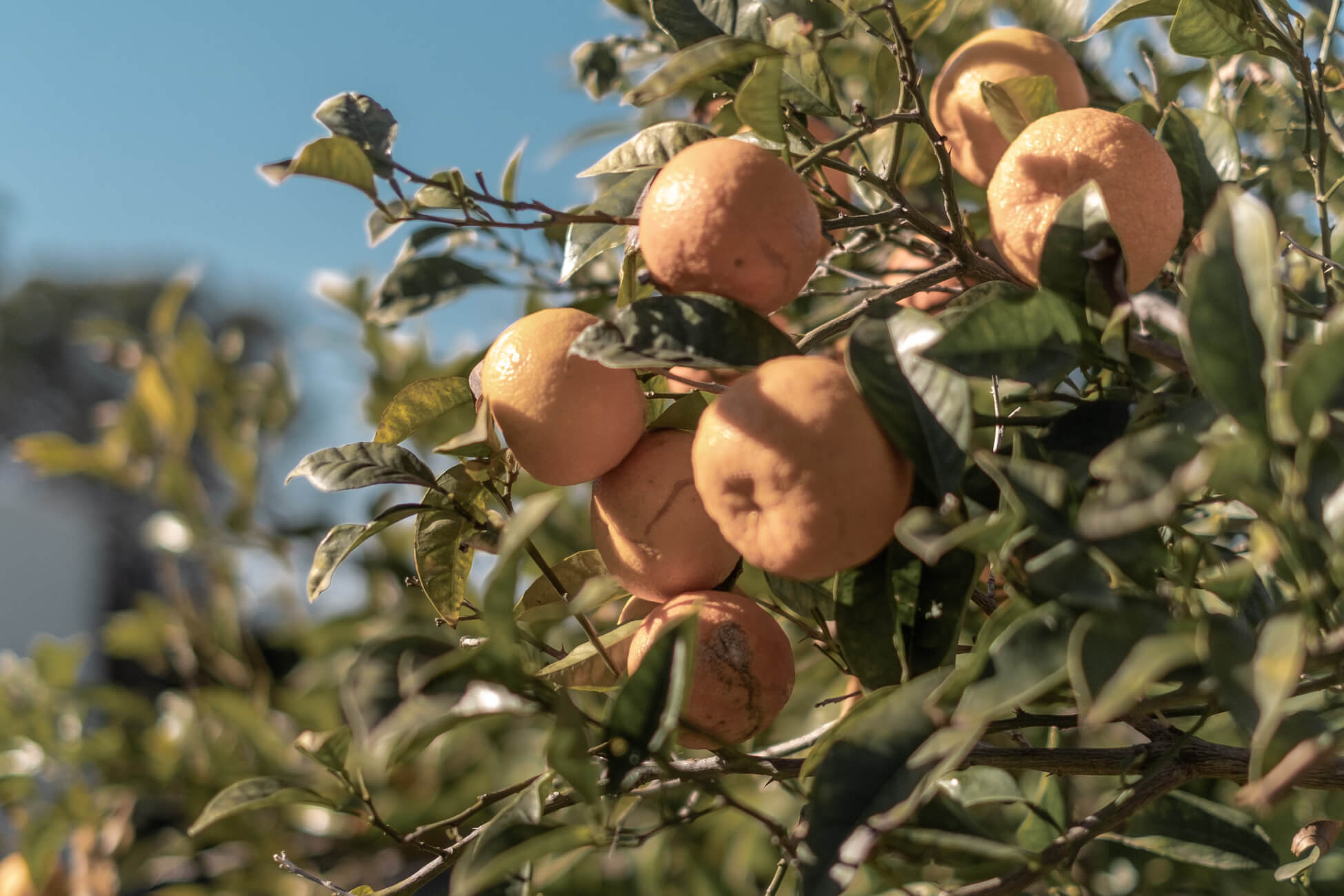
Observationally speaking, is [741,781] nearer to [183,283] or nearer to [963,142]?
[963,142]

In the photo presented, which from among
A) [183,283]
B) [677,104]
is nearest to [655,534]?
[677,104]

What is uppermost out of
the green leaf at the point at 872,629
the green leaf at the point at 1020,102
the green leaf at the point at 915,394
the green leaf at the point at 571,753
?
the green leaf at the point at 1020,102

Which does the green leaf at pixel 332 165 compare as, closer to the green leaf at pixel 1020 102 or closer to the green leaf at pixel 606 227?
the green leaf at pixel 606 227

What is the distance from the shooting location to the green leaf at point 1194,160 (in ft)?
2.22

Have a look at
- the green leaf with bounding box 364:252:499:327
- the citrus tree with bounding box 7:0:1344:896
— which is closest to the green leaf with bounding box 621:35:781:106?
the citrus tree with bounding box 7:0:1344:896

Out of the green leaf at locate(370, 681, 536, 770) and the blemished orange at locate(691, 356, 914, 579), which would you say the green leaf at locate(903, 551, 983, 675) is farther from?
the green leaf at locate(370, 681, 536, 770)

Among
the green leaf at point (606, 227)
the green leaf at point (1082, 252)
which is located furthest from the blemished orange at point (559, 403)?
the green leaf at point (1082, 252)

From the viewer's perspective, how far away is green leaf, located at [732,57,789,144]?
0.48 m

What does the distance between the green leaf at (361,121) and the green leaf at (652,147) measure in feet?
0.38

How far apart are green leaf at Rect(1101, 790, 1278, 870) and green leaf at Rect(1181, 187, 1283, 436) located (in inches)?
16.7

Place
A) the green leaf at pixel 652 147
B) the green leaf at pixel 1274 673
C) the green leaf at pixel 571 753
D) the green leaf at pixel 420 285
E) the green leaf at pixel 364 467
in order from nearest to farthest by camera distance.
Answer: the green leaf at pixel 1274 673 < the green leaf at pixel 571 753 < the green leaf at pixel 364 467 < the green leaf at pixel 652 147 < the green leaf at pixel 420 285

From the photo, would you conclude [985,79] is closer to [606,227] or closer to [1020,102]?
[1020,102]

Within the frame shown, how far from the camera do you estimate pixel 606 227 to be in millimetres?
671

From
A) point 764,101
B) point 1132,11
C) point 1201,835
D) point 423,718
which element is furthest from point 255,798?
point 1132,11
